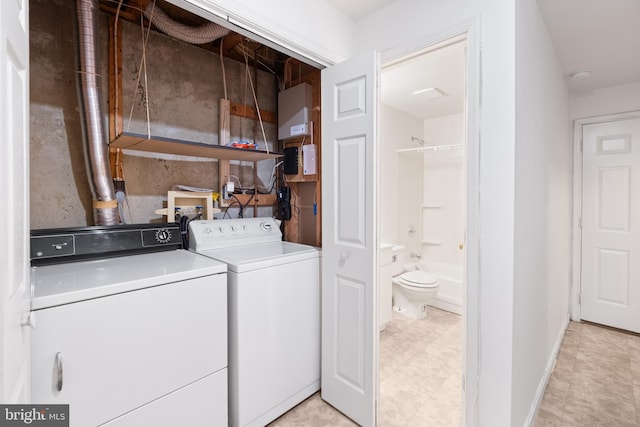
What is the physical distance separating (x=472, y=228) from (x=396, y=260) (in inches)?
74.5

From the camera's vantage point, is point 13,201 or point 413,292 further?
point 413,292

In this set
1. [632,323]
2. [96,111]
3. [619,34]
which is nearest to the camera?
[96,111]

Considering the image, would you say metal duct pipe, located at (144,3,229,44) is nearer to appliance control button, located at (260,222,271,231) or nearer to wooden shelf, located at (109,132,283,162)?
wooden shelf, located at (109,132,283,162)

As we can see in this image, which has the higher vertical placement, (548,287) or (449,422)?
(548,287)

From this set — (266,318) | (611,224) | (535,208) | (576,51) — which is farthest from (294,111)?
(611,224)

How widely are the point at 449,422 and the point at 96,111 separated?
8.69ft

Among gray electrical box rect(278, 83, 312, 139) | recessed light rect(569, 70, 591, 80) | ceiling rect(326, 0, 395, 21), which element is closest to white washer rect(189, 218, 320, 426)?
gray electrical box rect(278, 83, 312, 139)

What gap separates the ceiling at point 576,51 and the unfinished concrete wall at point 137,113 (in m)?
1.08

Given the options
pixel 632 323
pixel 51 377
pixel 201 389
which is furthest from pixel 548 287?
pixel 51 377

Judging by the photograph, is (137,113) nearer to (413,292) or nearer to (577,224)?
(413,292)

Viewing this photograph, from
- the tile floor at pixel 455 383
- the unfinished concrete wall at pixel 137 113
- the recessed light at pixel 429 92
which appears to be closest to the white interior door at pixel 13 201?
the unfinished concrete wall at pixel 137 113

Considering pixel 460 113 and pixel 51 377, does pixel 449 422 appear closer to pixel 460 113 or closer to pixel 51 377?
pixel 51 377

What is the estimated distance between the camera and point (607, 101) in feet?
10.1

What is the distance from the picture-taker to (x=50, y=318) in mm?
1077
